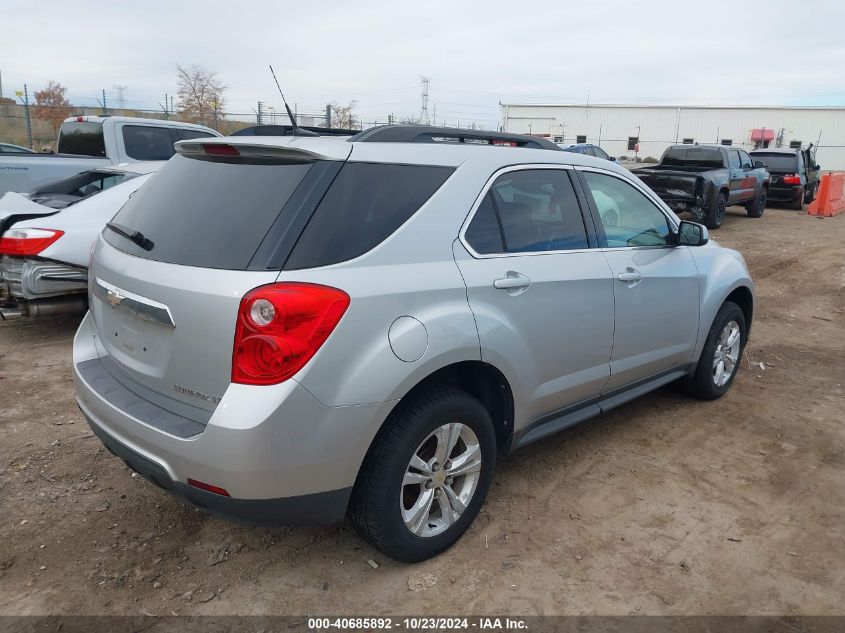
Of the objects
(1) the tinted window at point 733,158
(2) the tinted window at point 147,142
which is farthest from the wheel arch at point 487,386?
(1) the tinted window at point 733,158

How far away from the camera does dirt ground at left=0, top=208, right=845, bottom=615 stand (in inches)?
107

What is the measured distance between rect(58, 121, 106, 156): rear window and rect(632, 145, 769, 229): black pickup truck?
372 inches

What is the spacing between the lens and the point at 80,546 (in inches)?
118

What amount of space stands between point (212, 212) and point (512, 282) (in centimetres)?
132

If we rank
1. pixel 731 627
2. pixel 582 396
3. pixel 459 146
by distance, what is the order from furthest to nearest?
1. pixel 582 396
2. pixel 459 146
3. pixel 731 627

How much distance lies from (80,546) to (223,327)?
1.44 meters

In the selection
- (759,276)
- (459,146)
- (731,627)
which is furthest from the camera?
(759,276)

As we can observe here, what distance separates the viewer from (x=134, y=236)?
2.90 m

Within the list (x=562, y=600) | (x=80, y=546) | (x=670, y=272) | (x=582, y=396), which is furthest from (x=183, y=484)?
(x=670, y=272)

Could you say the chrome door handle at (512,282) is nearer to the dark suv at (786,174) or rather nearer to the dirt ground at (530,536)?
Result: the dirt ground at (530,536)

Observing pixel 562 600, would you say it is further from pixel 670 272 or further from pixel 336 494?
pixel 670 272

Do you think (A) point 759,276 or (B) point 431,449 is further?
(A) point 759,276

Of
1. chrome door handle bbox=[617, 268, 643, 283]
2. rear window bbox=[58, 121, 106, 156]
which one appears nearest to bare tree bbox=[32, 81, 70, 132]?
Answer: rear window bbox=[58, 121, 106, 156]

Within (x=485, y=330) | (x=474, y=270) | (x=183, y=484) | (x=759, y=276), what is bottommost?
(x=759, y=276)
